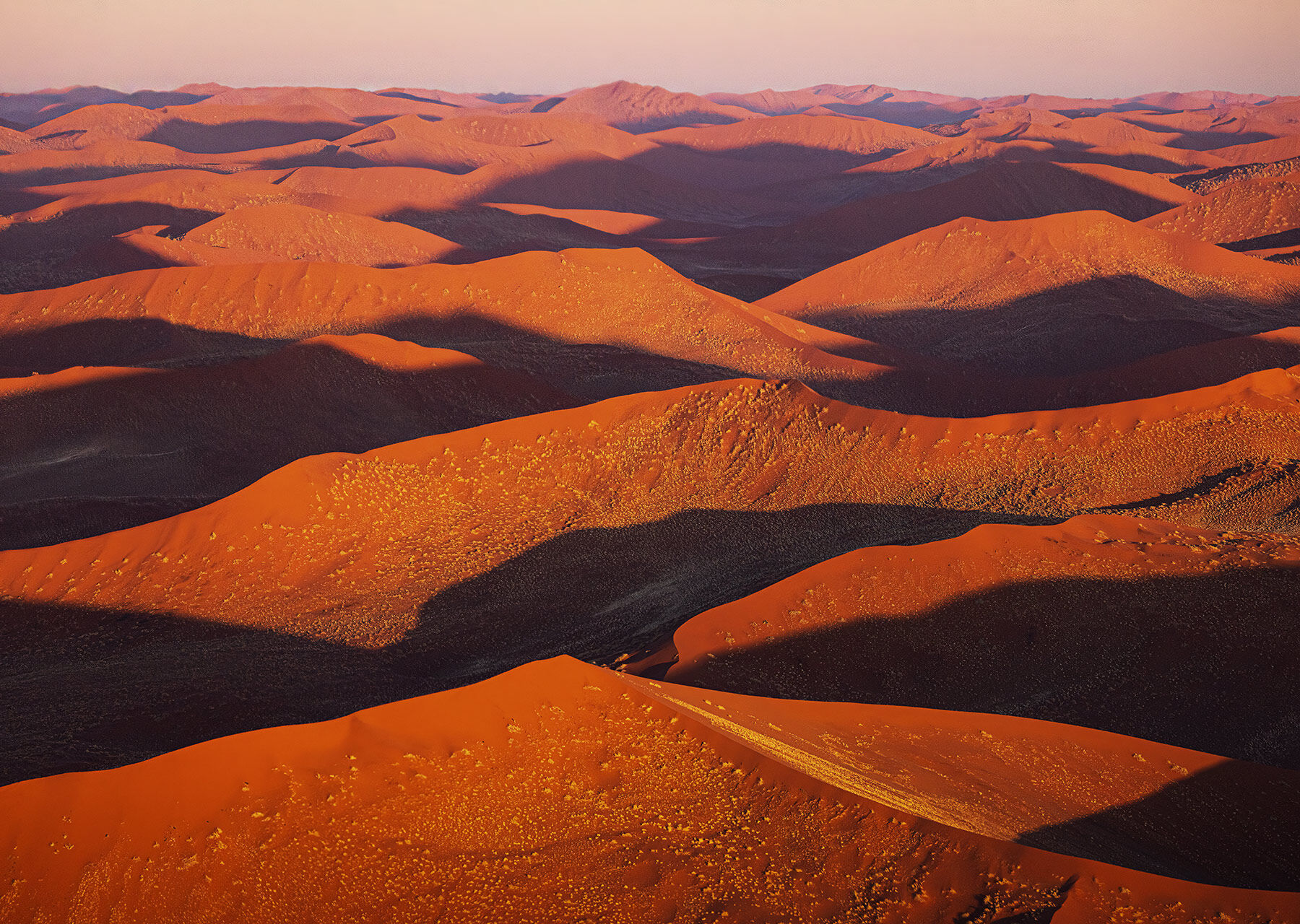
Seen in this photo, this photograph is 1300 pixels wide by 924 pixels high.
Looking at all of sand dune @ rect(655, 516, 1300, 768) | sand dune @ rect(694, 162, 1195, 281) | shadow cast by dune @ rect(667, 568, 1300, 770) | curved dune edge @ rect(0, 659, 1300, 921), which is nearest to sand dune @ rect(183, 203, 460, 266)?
sand dune @ rect(694, 162, 1195, 281)

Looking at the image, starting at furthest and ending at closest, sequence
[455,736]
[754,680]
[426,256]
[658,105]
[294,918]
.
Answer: [658,105]
[426,256]
[754,680]
[455,736]
[294,918]

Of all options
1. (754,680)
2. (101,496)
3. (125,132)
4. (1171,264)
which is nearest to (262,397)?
(101,496)

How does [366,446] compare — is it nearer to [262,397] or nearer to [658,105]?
[262,397]

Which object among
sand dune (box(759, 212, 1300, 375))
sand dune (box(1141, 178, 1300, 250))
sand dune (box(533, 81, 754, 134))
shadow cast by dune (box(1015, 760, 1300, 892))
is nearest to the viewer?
shadow cast by dune (box(1015, 760, 1300, 892))

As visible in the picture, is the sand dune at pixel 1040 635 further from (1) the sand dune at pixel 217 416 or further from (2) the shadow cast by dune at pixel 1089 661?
(1) the sand dune at pixel 217 416

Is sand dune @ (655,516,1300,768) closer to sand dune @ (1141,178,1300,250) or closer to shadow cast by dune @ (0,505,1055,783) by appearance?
shadow cast by dune @ (0,505,1055,783)

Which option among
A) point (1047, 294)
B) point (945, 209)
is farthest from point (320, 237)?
point (945, 209)

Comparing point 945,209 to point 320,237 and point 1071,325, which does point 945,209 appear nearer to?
point 1071,325
